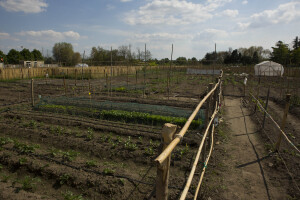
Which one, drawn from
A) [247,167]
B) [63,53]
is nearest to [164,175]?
[247,167]

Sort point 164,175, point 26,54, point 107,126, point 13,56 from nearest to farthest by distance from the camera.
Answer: point 164,175
point 107,126
point 13,56
point 26,54

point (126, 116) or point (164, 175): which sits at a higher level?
point (164, 175)

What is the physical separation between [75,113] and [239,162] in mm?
6673

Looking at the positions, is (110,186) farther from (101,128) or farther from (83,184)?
(101,128)

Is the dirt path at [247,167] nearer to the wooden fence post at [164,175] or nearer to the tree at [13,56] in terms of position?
the wooden fence post at [164,175]

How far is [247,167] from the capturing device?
13.8 feet

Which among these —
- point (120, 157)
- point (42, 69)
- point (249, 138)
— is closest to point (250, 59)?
point (42, 69)

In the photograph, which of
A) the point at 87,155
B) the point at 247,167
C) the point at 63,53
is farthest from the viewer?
the point at 63,53

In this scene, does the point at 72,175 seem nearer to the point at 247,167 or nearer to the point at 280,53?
the point at 247,167

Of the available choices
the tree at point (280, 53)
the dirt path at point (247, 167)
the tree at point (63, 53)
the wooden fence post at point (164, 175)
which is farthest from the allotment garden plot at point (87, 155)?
the tree at point (63, 53)

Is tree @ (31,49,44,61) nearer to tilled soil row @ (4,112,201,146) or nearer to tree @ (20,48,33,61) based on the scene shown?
tree @ (20,48,33,61)

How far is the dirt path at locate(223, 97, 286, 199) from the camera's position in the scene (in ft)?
11.0

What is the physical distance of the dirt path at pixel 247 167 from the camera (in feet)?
11.0

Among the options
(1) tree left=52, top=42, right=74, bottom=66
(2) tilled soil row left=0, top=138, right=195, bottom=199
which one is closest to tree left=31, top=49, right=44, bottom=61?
(1) tree left=52, top=42, right=74, bottom=66
